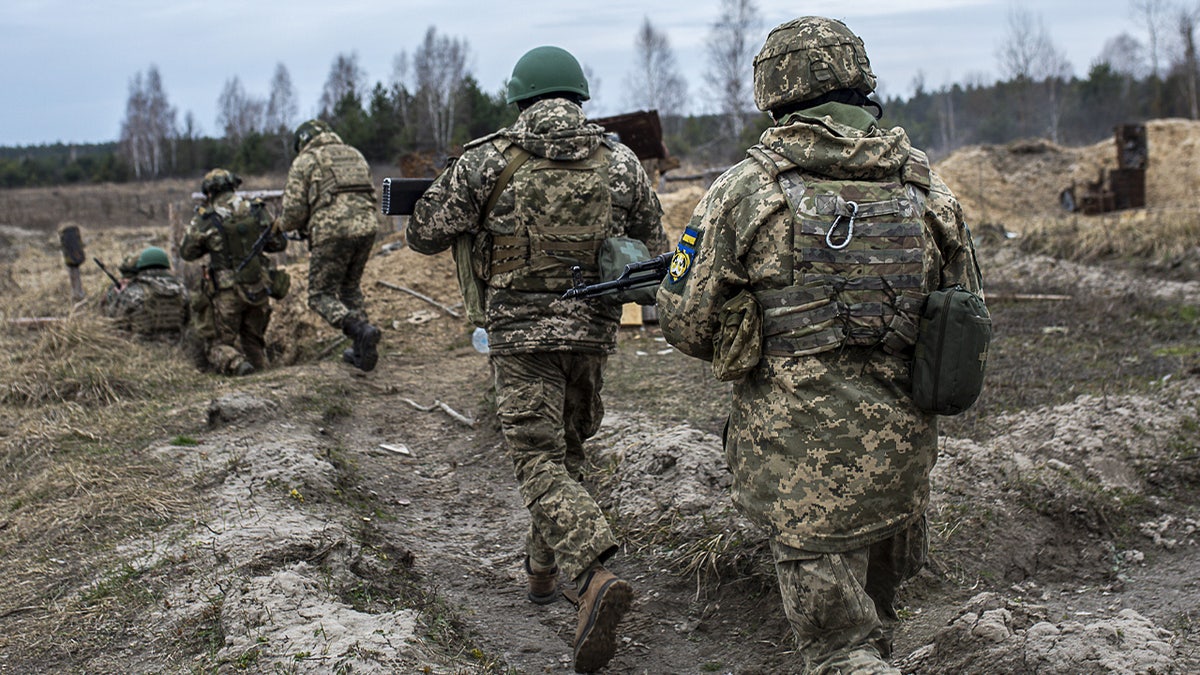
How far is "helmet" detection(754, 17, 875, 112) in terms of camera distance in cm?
267

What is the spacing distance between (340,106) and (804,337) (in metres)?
31.9

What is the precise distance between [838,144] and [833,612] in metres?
1.29

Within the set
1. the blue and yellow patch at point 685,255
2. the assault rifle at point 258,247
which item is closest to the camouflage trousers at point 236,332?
the assault rifle at point 258,247

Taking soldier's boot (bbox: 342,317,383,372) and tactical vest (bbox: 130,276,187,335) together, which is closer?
soldier's boot (bbox: 342,317,383,372)

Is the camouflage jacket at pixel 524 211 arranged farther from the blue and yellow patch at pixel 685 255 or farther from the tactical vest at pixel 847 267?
the tactical vest at pixel 847 267

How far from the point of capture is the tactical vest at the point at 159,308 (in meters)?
9.38

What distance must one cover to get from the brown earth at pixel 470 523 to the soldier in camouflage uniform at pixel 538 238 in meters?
0.71

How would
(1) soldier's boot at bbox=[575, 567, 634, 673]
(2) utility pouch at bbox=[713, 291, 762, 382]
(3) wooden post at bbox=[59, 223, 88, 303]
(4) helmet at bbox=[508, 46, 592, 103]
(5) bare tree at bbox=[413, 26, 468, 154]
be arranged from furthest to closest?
1. (5) bare tree at bbox=[413, 26, 468, 154]
2. (3) wooden post at bbox=[59, 223, 88, 303]
3. (4) helmet at bbox=[508, 46, 592, 103]
4. (1) soldier's boot at bbox=[575, 567, 634, 673]
5. (2) utility pouch at bbox=[713, 291, 762, 382]

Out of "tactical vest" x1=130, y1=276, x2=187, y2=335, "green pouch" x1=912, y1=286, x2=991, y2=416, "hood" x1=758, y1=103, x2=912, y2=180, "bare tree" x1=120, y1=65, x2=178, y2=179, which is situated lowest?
"tactical vest" x1=130, y1=276, x2=187, y2=335

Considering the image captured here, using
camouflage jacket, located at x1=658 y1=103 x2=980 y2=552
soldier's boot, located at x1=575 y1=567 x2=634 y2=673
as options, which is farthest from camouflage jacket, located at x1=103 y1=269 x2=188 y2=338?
camouflage jacket, located at x1=658 y1=103 x2=980 y2=552

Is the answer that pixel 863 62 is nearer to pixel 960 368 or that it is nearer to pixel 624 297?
pixel 960 368

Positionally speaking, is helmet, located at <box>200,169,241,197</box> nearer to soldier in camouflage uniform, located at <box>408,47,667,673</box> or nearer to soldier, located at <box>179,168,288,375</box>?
soldier, located at <box>179,168,288,375</box>

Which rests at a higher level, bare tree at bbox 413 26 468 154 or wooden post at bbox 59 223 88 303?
bare tree at bbox 413 26 468 154

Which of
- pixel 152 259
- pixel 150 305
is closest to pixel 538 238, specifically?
pixel 150 305
